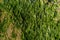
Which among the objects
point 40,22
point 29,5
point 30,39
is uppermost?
point 29,5

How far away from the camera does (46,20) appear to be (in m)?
5.55

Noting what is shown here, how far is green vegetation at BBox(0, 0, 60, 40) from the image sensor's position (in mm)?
5527

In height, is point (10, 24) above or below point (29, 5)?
below

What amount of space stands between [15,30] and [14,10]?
18.5 inches

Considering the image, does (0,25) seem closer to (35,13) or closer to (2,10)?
(2,10)

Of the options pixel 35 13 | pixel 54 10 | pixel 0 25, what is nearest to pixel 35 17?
pixel 35 13

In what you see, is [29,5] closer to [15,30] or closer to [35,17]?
[35,17]

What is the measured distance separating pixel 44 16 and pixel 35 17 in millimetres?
209

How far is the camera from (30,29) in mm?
5590

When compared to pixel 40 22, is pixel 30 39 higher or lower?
lower

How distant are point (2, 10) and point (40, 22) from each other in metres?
0.95

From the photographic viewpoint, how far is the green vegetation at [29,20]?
5.53 meters

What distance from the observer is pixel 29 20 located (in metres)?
5.59

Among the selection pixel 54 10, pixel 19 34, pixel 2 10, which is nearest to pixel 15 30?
pixel 19 34
